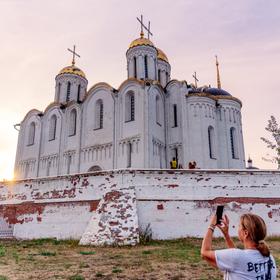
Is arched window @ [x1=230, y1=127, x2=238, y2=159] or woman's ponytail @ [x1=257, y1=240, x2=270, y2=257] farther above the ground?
arched window @ [x1=230, y1=127, x2=238, y2=159]

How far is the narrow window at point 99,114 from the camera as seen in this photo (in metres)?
27.1

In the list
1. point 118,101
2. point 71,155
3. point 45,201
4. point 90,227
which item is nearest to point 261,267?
point 90,227

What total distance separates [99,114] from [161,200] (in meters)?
14.6

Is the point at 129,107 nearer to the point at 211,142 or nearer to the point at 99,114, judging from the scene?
the point at 99,114

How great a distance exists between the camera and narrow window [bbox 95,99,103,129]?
88.8ft

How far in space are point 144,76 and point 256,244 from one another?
1058 inches

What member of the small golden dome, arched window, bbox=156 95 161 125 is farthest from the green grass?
the small golden dome

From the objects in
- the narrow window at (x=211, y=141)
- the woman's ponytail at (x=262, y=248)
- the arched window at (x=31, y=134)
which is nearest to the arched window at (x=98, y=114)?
the arched window at (x=31, y=134)

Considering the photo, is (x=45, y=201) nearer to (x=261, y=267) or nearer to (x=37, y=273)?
(x=37, y=273)

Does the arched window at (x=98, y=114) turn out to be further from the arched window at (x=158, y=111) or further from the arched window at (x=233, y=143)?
the arched window at (x=233, y=143)

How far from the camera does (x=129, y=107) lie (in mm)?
25672

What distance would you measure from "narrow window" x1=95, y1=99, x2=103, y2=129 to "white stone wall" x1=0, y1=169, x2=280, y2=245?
1151 cm

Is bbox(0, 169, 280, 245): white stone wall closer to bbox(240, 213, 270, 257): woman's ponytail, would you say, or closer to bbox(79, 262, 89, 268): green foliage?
bbox(79, 262, 89, 268): green foliage

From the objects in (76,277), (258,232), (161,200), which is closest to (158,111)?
(161,200)
